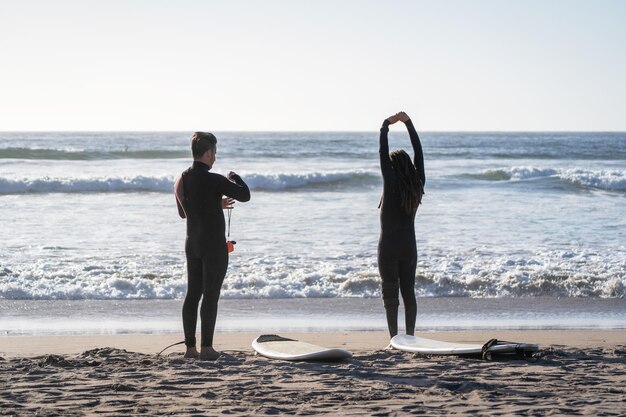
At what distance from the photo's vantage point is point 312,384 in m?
5.28

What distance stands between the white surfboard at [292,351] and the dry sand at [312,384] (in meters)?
0.07

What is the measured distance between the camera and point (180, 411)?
4.60m

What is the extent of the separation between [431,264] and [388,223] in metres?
5.37

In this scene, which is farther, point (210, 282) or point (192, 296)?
point (192, 296)

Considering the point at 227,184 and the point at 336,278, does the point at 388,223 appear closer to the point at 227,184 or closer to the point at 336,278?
the point at 227,184

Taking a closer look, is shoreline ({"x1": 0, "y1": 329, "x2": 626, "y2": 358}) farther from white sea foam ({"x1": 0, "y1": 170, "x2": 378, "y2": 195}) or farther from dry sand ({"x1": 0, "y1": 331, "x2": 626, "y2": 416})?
white sea foam ({"x1": 0, "y1": 170, "x2": 378, "y2": 195})

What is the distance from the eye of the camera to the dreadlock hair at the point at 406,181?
6.49 m

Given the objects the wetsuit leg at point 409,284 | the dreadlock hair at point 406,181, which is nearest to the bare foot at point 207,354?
the wetsuit leg at point 409,284

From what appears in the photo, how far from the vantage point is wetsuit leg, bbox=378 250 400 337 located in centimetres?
660

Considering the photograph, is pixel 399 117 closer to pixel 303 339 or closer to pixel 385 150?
pixel 385 150

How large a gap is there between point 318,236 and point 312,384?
9.11 meters

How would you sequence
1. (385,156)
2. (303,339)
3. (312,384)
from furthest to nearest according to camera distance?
1. (303,339)
2. (385,156)
3. (312,384)

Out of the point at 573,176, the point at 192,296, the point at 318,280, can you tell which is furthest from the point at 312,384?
the point at 573,176

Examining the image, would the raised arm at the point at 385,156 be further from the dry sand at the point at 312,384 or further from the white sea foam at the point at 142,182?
the white sea foam at the point at 142,182
